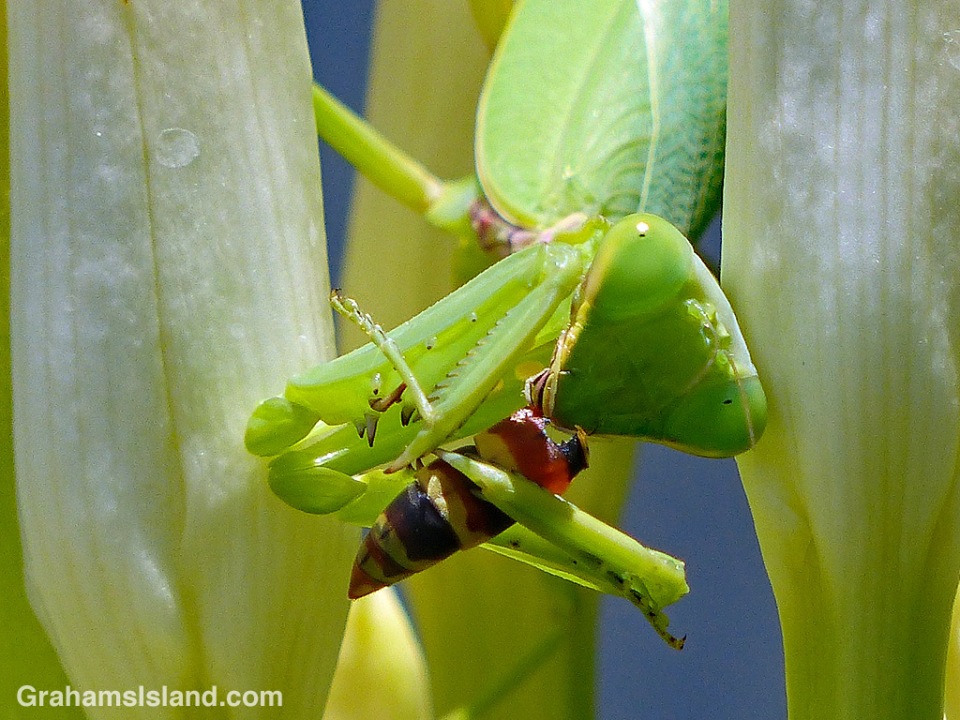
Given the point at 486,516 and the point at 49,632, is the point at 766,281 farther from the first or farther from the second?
the point at 49,632

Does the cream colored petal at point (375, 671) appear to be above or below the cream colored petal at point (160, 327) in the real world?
below

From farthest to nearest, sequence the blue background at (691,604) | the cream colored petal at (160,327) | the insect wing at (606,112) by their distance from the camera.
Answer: the blue background at (691,604) → the insect wing at (606,112) → the cream colored petal at (160,327)

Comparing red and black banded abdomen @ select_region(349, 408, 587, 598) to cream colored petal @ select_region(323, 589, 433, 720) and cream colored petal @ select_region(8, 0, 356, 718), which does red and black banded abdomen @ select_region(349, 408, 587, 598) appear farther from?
cream colored petal @ select_region(323, 589, 433, 720)

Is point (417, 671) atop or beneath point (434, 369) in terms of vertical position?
beneath

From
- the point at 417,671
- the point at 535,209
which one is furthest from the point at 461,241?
the point at 417,671

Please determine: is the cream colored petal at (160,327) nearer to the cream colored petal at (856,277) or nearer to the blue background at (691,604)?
the cream colored petal at (856,277)

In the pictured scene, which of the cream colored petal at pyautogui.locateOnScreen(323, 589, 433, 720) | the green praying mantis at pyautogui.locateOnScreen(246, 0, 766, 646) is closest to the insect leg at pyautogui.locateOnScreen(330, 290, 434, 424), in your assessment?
the green praying mantis at pyautogui.locateOnScreen(246, 0, 766, 646)

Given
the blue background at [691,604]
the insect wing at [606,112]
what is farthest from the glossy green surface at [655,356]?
the blue background at [691,604]
